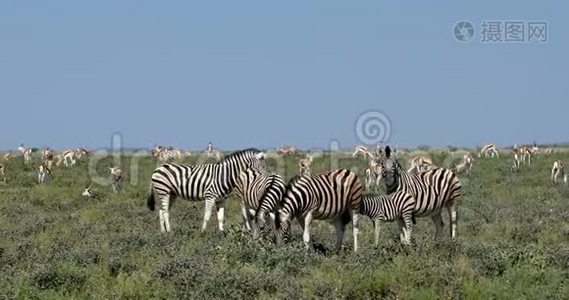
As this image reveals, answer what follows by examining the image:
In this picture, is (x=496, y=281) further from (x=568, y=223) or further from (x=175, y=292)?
(x=568, y=223)

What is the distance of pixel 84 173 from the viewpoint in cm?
4553

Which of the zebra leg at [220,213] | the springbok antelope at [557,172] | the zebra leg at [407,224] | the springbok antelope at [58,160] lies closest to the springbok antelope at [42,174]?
the springbok antelope at [58,160]

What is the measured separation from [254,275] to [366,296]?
1.42 meters

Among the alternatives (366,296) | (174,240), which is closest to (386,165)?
(174,240)

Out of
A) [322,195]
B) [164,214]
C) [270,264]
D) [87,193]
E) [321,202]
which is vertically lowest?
[270,264]

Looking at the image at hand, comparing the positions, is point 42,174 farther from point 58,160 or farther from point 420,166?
point 420,166

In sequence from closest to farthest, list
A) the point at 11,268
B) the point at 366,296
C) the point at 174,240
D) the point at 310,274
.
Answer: the point at 366,296, the point at 310,274, the point at 11,268, the point at 174,240

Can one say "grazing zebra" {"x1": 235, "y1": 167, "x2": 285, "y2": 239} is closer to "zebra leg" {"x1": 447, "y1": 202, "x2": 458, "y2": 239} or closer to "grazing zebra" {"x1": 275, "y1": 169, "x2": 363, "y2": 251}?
"grazing zebra" {"x1": 275, "y1": 169, "x2": 363, "y2": 251}

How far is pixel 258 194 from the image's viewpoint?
15352 mm

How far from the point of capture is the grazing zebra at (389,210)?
15.0m

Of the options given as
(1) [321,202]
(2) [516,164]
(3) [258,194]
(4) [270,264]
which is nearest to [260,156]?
(3) [258,194]

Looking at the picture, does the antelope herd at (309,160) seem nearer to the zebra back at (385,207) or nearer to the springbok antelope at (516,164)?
the springbok antelope at (516,164)

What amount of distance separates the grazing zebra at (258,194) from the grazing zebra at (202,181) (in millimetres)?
521

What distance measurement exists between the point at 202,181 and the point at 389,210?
4654mm
